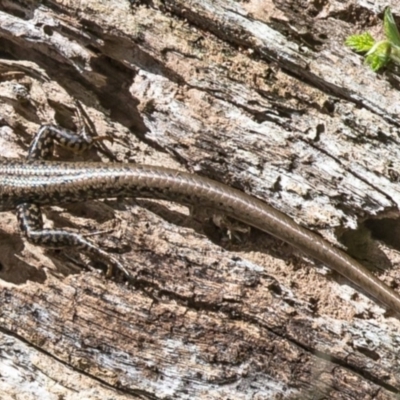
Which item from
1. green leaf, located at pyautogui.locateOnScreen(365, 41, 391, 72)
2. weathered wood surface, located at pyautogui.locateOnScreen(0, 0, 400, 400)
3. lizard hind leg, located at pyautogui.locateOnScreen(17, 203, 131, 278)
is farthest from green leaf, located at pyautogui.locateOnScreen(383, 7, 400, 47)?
lizard hind leg, located at pyautogui.locateOnScreen(17, 203, 131, 278)

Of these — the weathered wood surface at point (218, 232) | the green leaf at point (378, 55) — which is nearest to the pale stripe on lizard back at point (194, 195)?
the weathered wood surface at point (218, 232)

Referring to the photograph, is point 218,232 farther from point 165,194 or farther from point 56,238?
point 56,238

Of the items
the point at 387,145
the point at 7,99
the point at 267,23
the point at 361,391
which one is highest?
the point at 267,23

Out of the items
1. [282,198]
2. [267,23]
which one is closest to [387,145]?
[282,198]

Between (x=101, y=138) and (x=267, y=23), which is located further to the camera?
(x=101, y=138)

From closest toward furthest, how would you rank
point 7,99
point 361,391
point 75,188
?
point 361,391 < point 75,188 < point 7,99

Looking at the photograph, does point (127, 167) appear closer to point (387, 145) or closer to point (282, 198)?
point (282, 198)

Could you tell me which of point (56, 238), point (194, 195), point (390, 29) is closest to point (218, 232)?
point (194, 195)
